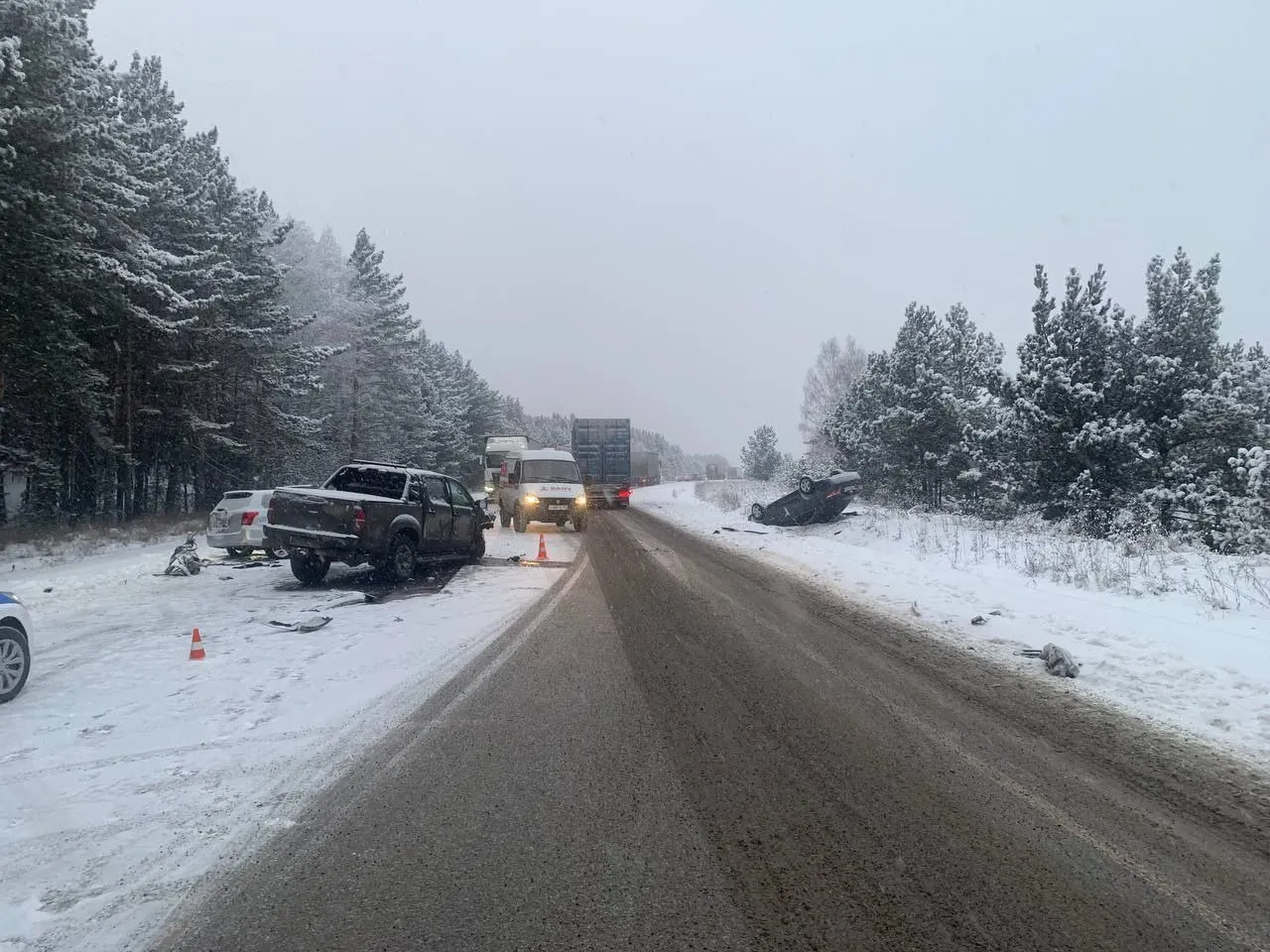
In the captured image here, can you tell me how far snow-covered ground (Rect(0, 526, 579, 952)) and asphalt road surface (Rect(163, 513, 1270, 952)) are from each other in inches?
13.3

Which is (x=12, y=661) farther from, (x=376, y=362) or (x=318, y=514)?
(x=376, y=362)

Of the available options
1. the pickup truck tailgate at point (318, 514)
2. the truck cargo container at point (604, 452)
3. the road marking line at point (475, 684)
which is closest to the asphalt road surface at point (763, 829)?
the road marking line at point (475, 684)

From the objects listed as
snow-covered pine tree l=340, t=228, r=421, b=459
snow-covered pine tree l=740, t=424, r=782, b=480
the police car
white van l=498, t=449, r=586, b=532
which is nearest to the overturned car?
white van l=498, t=449, r=586, b=532

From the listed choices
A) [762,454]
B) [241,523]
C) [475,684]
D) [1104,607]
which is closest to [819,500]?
[1104,607]

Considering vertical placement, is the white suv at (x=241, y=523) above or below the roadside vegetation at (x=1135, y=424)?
below

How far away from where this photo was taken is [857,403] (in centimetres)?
3194

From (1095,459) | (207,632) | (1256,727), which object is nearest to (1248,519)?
(1095,459)

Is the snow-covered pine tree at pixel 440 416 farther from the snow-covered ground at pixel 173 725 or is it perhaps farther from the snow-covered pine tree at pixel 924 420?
the snow-covered ground at pixel 173 725

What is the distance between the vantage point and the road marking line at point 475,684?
15.0 ft

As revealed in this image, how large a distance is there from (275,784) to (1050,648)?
21.8 feet

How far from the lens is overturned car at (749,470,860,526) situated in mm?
21516

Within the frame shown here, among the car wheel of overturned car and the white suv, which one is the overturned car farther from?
the car wheel of overturned car

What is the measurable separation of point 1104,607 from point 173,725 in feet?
32.7

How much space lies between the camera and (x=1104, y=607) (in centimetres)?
873
